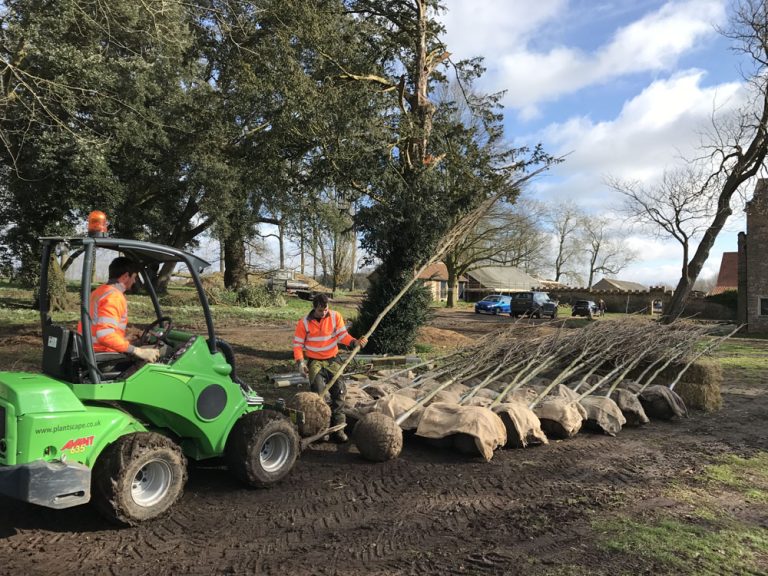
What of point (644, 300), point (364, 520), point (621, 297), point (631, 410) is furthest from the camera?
point (621, 297)

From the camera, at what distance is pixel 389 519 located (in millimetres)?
4355

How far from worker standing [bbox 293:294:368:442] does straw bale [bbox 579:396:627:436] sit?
3.27m

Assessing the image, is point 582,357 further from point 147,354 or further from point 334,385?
point 147,354

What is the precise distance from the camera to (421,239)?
13609mm

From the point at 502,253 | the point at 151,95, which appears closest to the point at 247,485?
the point at 151,95

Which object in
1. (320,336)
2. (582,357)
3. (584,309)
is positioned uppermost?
(584,309)

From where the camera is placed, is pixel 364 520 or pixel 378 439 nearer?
pixel 364 520

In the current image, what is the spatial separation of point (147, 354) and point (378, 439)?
259 centimetres

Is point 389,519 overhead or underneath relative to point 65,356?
underneath

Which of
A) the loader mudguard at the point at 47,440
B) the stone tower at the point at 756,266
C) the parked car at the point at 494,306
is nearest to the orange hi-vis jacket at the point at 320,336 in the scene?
the loader mudguard at the point at 47,440

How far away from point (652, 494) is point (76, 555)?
15.9 feet

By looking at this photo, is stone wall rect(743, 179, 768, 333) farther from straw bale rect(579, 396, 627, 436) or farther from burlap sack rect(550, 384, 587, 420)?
burlap sack rect(550, 384, 587, 420)

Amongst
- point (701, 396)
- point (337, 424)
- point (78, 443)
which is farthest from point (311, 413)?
point (701, 396)

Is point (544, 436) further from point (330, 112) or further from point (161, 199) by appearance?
point (161, 199)
